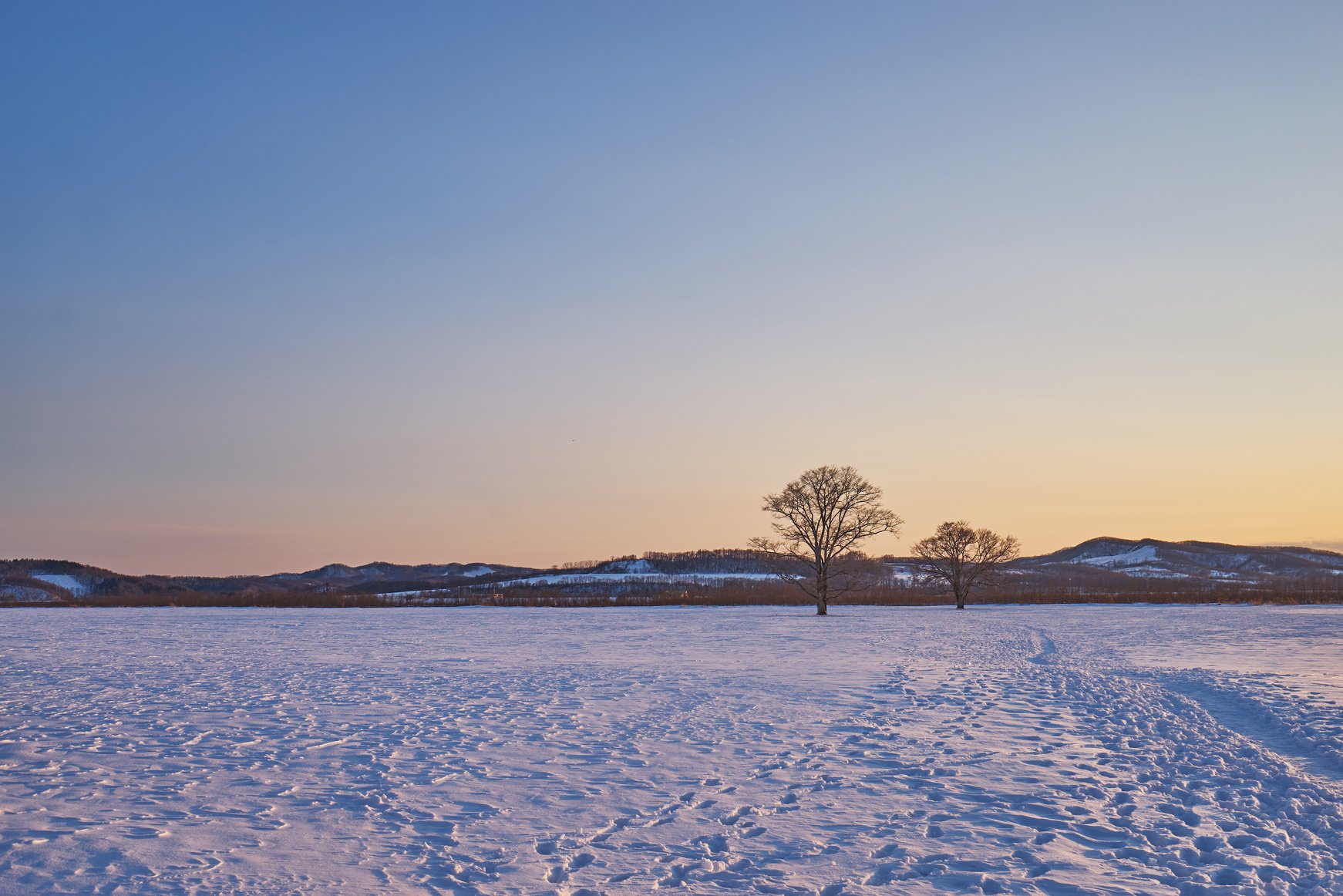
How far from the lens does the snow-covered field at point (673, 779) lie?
687cm

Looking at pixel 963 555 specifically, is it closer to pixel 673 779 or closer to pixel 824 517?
pixel 824 517

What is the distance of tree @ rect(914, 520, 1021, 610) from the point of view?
280ft

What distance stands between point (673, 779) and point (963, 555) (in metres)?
82.3

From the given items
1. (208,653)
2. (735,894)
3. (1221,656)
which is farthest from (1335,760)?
(208,653)

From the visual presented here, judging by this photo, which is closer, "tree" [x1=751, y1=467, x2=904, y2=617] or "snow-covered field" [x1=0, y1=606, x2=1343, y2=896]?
"snow-covered field" [x1=0, y1=606, x2=1343, y2=896]

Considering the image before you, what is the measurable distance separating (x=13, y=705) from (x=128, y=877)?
11.9m

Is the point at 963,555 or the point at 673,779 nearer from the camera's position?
the point at 673,779

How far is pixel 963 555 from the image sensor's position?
284 ft

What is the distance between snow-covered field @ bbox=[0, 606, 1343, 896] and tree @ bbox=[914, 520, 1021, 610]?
2520 inches

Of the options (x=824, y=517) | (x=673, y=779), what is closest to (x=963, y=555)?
(x=824, y=517)

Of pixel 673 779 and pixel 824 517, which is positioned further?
pixel 824 517

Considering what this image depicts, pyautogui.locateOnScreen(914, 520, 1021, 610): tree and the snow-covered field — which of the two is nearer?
the snow-covered field

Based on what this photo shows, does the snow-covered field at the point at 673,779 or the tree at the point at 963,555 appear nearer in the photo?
the snow-covered field at the point at 673,779

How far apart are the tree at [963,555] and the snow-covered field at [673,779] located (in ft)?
210
